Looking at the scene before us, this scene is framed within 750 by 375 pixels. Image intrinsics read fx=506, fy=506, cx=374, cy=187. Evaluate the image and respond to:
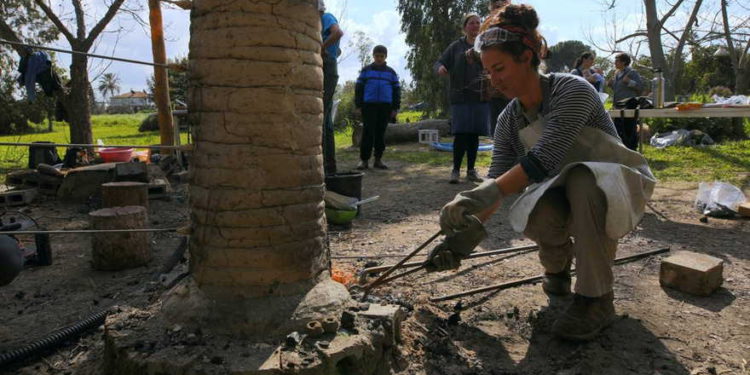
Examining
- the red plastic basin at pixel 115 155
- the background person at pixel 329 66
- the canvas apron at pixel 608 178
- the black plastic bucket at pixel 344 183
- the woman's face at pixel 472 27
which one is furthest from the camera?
the red plastic basin at pixel 115 155

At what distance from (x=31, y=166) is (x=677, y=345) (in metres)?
7.61

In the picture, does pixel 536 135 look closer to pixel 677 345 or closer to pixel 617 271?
pixel 677 345

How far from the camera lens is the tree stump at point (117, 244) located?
11.5 feet

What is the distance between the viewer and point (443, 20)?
885 inches

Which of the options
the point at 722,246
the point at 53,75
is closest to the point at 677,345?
the point at 722,246

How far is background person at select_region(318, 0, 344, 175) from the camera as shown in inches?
218

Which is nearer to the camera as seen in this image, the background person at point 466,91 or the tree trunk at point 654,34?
the background person at point 466,91

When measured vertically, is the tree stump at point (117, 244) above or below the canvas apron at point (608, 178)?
below

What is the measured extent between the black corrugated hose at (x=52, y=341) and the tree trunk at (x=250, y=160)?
0.66 m

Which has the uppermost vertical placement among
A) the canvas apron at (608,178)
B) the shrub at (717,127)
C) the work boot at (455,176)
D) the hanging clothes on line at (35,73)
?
the hanging clothes on line at (35,73)

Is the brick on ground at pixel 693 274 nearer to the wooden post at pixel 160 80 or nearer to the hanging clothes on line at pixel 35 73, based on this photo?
the wooden post at pixel 160 80

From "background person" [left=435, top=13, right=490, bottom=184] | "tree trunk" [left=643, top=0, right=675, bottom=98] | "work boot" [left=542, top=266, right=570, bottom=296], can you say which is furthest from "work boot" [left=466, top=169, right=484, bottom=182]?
"tree trunk" [left=643, top=0, right=675, bottom=98]

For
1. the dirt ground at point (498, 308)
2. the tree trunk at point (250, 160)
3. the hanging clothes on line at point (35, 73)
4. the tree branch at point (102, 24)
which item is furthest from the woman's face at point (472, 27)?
the hanging clothes on line at point (35, 73)

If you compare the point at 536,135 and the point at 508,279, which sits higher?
the point at 536,135
